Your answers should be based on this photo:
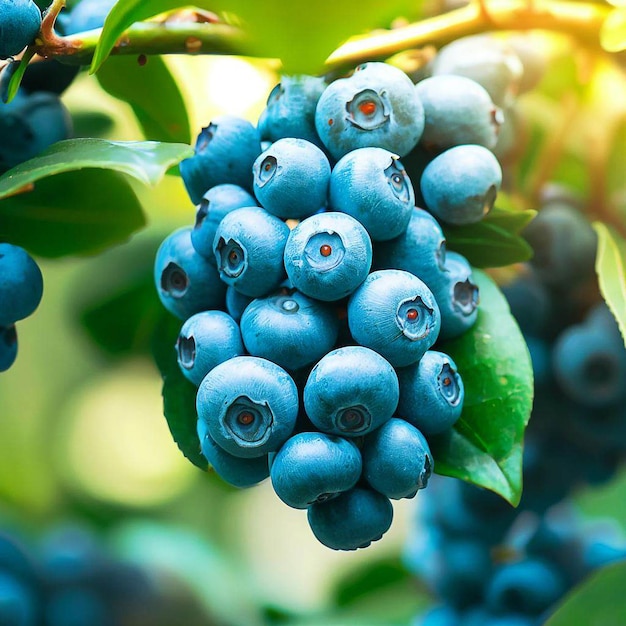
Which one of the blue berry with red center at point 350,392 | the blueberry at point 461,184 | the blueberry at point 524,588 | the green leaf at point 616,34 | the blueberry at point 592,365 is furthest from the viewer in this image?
the blueberry at point 524,588

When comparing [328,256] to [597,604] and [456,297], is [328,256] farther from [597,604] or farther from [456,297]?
[597,604]

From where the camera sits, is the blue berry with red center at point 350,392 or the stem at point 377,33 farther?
the stem at point 377,33

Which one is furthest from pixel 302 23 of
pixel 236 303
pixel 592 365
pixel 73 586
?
pixel 73 586

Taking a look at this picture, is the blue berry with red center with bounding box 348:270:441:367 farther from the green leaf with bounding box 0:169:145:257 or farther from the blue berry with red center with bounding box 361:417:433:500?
the green leaf with bounding box 0:169:145:257

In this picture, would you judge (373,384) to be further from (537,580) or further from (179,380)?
(537,580)

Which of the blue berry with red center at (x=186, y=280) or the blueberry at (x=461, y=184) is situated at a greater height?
the blueberry at (x=461, y=184)

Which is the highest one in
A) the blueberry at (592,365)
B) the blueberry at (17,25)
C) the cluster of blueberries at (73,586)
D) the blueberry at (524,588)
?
the blueberry at (17,25)

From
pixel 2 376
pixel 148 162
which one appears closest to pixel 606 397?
pixel 148 162

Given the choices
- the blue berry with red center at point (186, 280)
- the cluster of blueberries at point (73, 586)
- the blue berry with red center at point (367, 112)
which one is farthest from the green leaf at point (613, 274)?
the cluster of blueberries at point (73, 586)

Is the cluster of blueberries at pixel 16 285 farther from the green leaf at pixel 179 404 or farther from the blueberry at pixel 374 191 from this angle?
the blueberry at pixel 374 191
